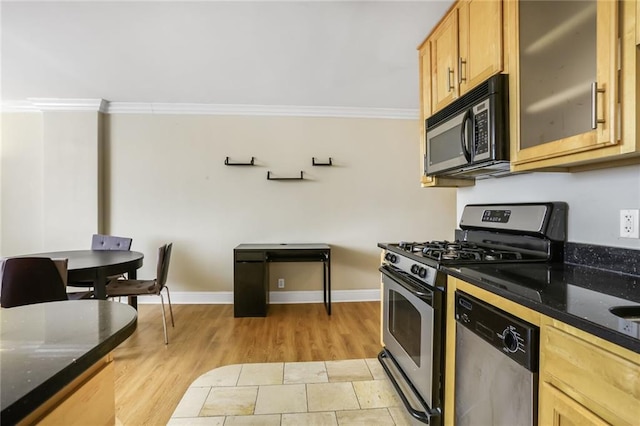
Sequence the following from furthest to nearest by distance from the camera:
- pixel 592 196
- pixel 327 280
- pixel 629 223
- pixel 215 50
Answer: pixel 327 280, pixel 215 50, pixel 592 196, pixel 629 223

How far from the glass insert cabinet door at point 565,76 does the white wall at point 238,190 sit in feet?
8.38

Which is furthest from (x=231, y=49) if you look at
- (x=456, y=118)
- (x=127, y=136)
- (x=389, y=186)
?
(x=389, y=186)

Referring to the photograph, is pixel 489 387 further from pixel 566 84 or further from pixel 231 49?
pixel 231 49

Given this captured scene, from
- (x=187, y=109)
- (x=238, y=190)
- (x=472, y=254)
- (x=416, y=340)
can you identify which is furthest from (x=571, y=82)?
(x=187, y=109)

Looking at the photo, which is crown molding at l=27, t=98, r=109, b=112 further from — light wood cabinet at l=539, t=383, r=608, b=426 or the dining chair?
light wood cabinet at l=539, t=383, r=608, b=426

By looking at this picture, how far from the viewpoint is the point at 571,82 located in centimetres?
122

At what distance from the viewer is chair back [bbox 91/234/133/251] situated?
3.19m

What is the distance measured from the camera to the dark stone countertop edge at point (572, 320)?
667 mm

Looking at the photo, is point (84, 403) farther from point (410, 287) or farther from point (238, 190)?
point (238, 190)

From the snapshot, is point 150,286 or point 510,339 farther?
point 150,286

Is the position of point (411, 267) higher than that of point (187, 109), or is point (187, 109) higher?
point (187, 109)

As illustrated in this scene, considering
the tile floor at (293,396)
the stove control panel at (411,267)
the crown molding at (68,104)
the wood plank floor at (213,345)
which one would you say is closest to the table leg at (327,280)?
the wood plank floor at (213,345)

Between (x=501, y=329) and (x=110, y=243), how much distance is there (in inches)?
141

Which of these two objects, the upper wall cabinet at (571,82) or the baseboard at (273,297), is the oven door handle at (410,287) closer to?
the upper wall cabinet at (571,82)
